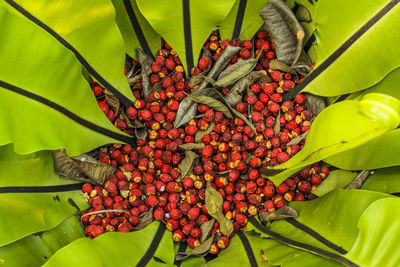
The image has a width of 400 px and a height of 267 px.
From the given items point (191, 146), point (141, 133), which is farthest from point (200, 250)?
point (141, 133)

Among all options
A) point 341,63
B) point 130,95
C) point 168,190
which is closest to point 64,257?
point 168,190

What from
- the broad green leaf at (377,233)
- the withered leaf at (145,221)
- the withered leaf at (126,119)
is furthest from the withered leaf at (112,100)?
the broad green leaf at (377,233)

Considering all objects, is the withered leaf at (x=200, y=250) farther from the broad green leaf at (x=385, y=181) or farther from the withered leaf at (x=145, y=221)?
the broad green leaf at (x=385, y=181)

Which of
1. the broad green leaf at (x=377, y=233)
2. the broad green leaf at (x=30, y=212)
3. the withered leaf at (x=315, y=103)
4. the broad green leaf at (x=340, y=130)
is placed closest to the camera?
the broad green leaf at (x=340, y=130)

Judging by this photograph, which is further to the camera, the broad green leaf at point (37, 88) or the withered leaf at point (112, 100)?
the withered leaf at point (112, 100)

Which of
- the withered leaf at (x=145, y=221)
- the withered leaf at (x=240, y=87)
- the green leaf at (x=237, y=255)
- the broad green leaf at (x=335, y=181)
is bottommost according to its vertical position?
the green leaf at (x=237, y=255)

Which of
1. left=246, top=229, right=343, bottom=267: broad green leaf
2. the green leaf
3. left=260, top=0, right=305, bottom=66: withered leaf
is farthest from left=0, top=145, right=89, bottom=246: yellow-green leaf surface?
left=260, top=0, right=305, bottom=66: withered leaf
